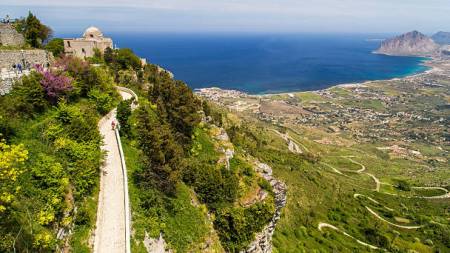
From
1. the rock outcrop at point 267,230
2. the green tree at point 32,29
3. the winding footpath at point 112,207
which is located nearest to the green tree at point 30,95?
the winding footpath at point 112,207

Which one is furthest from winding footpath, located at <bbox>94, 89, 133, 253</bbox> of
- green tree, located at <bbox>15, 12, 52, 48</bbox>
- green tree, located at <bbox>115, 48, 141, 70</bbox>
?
green tree, located at <bbox>115, 48, 141, 70</bbox>

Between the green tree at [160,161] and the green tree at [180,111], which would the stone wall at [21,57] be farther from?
the green tree at [160,161]

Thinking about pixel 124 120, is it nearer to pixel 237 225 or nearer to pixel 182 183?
pixel 182 183

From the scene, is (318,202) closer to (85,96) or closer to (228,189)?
(228,189)

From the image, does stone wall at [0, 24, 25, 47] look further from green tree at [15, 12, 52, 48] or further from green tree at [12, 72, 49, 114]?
green tree at [12, 72, 49, 114]

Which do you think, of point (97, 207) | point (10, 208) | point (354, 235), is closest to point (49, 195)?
point (10, 208)

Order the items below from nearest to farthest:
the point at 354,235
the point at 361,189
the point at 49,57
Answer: the point at 49,57 < the point at 354,235 < the point at 361,189
